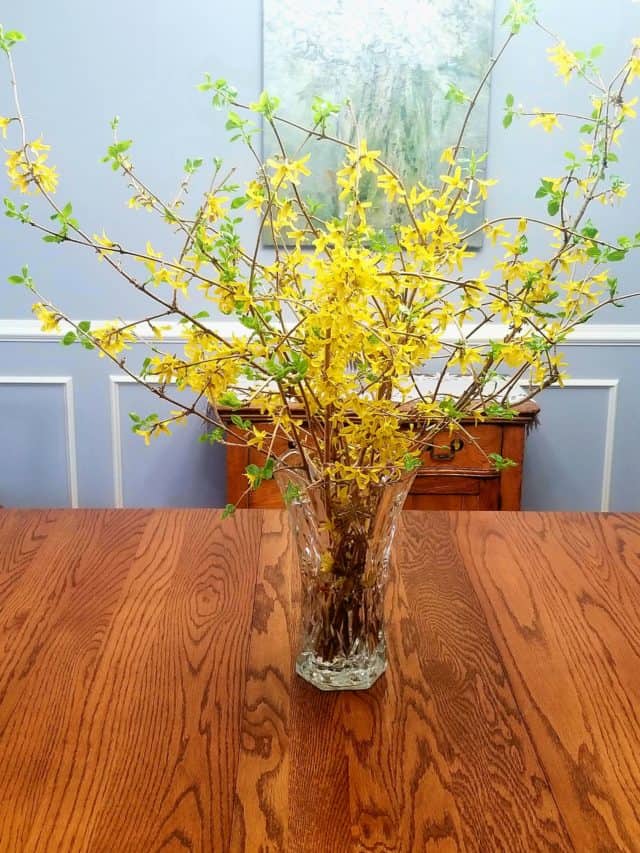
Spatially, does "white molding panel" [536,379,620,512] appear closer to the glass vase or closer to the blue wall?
the blue wall

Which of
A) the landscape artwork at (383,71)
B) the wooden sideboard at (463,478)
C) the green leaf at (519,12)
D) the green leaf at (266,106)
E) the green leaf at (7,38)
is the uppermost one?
the landscape artwork at (383,71)

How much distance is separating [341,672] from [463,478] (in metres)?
1.54

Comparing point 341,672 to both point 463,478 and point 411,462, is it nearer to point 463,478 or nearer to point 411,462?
point 411,462

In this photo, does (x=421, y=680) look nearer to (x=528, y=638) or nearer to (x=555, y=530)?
(x=528, y=638)

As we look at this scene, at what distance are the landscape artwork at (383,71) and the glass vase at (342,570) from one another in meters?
1.77

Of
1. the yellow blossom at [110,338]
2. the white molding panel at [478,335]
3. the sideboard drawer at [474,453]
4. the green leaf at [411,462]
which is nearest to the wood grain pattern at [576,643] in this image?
the green leaf at [411,462]

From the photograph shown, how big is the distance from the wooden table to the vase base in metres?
0.01

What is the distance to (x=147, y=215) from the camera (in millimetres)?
2709

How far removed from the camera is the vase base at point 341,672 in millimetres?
980

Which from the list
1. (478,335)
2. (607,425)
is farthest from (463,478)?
(607,425)

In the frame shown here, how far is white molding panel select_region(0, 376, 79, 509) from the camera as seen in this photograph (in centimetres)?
281

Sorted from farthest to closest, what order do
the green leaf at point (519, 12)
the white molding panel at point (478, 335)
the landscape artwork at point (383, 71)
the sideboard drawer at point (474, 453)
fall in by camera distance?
the white molding panel at point (478, 335)
the landscape artwork at point (383, 71)
the sideboard drawer at point (474, 453)
the green leaf at point (519, 12)

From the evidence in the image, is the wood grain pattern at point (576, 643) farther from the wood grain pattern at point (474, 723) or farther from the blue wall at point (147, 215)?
the blue wall at point (147, 215)

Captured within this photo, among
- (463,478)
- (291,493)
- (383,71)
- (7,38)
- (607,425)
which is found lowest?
(463,478)
